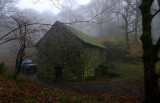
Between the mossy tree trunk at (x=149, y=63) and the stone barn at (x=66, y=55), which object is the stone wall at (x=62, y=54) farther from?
the mossy tree trunk at (x=149, y=63)

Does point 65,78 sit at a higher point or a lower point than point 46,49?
lower

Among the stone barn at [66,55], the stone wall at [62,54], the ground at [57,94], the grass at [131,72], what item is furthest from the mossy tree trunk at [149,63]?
the grass at [131,72]

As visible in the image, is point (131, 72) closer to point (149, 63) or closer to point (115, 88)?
point (115, 88)

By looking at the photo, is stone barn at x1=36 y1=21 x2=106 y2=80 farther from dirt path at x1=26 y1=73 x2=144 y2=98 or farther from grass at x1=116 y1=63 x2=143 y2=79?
grass at x1=116 y1=63 x2=143 y2=79

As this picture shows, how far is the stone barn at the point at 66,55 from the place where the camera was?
12578mm

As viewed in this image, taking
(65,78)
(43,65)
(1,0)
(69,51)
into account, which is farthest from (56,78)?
(1,0)

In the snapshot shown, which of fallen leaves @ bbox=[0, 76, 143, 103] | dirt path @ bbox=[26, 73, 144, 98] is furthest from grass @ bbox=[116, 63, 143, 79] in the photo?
fallen leaves @ bbox=[0, 76, 143, 103]

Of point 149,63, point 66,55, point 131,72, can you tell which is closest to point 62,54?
point 66,55

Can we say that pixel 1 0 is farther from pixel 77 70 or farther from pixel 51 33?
pixel 77 70

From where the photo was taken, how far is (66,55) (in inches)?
527

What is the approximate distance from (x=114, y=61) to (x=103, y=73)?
664 cm

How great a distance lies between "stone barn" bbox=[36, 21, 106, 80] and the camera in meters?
12.6

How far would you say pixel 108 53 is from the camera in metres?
22.7

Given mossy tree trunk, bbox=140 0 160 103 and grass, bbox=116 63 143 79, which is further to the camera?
grass, bbox=116 63 143 79
